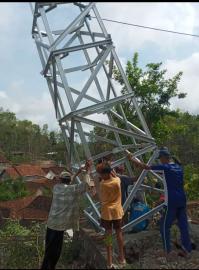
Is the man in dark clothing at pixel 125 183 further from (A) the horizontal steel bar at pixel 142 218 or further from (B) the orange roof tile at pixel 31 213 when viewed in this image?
(B) the orange roof tile at pixel 31 213

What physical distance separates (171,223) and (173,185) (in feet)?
1.86

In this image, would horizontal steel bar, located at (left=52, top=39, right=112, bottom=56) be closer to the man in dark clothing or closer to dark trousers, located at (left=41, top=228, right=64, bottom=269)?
the man in dark clothing

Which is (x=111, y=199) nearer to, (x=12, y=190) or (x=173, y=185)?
(x=173, y=185)

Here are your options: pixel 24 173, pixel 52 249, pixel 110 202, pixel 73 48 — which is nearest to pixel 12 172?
pixel 24 173

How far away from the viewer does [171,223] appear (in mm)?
6215

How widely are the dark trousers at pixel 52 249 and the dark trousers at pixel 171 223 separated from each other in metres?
1.51

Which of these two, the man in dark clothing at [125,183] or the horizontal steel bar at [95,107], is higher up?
the horizontal steel bar at [95,107]

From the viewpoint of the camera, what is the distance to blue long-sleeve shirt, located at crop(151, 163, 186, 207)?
20.1ft

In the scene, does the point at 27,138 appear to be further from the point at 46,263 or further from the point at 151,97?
the point at 46,263

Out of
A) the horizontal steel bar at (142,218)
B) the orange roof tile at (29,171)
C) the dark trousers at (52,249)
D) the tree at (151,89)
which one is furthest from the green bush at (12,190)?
the dark trousers at (52,249)

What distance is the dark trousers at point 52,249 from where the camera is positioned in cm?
586

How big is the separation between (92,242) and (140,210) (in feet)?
3.65

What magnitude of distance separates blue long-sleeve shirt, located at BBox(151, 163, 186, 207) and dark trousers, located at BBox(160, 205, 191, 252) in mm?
95

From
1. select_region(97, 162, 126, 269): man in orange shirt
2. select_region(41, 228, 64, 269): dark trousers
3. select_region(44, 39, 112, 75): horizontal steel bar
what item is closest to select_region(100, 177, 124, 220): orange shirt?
select_region(97, 162, 126, 269): man in orange shirt
